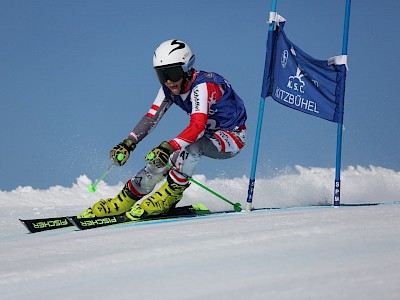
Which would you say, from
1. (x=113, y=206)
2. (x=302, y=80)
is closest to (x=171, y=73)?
(x=113, y=206)

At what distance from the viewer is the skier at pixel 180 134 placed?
561 cm

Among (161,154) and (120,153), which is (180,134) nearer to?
(161,154)

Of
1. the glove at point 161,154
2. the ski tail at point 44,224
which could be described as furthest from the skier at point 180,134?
the ski tail at point 44,224

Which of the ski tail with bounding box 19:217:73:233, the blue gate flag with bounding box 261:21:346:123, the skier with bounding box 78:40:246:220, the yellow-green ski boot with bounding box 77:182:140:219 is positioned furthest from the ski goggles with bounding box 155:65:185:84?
the ski tail with bounding box 19:217:73:233

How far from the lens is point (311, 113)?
6555mm

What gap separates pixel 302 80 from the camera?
6477mm

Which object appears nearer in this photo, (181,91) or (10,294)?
(10,294)

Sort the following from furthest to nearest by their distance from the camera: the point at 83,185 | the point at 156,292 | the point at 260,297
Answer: the point at 83,185 → the point at 156,292 → the point at 260,297

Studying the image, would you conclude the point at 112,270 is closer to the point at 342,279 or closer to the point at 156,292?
the point at 156,292

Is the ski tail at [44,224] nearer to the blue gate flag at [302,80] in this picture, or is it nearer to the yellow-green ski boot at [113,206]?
the yellow-green ski boot at [113,206]

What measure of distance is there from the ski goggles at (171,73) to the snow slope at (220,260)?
138 centimetres

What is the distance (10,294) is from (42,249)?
123 cm

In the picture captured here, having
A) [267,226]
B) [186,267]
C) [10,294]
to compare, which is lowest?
[10,294]

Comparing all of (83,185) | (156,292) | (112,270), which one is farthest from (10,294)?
(83,185)
